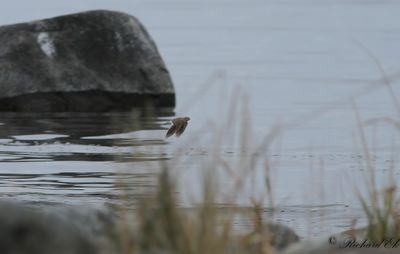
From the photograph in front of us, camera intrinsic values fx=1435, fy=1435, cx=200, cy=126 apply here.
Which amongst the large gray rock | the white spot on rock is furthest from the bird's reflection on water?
the large gray rock

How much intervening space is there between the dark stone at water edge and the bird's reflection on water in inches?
17.8

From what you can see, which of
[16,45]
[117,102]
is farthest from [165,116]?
[16,45]

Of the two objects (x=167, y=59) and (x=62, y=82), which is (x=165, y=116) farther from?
(x=167, y=59)

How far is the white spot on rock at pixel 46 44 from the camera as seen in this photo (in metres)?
17.0

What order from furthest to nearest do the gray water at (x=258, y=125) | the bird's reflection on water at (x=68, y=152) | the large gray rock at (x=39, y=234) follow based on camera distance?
the bird's reflection on water at (x=68, y=152), the gray water at (x=258, y=125), the large gray rock at (x=39, y=234)

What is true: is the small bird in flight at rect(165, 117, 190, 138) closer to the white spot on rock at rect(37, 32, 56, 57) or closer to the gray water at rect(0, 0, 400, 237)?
the gray water at rect(0, 0, 400, 237)

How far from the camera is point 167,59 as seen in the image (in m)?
21.7

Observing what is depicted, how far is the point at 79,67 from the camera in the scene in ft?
55.6

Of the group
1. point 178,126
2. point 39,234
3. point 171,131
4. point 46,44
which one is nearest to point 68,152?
point 171,131

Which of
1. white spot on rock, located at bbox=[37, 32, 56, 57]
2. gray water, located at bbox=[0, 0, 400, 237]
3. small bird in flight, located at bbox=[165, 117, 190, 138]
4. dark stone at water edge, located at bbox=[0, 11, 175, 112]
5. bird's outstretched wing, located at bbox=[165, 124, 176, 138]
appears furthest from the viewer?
white spot on rock, located at bbox=[37, 32, 56, 57]

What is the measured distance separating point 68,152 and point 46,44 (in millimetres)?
3944

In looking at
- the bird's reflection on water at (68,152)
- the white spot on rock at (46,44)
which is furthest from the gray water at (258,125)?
the white spot on rock at (46,44)

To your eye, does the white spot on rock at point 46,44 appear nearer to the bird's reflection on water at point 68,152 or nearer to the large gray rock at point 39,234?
the bird's reflection on water at point 68,152

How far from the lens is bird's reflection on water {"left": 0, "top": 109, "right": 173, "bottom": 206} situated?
35.4 feet
